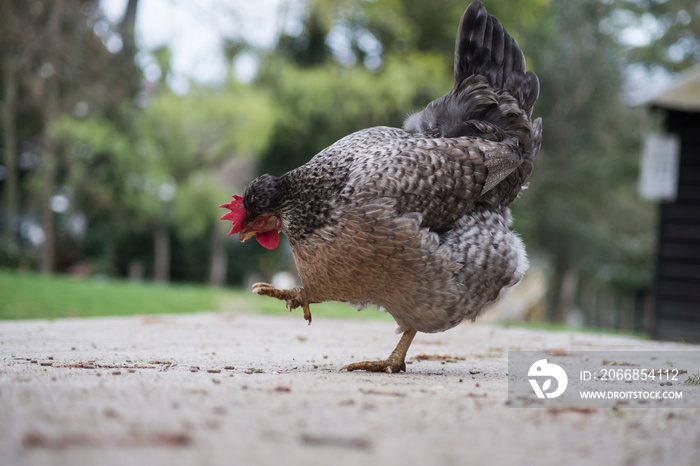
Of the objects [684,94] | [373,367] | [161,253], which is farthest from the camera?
[161,253]

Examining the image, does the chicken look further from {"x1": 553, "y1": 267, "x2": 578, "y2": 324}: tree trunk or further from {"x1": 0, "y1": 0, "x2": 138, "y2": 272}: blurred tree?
{"x1": 553, "y1": 267, "x2": 578, "y2": 324}: tree trunk

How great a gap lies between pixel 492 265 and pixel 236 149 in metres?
12.8

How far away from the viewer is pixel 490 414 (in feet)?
6.36

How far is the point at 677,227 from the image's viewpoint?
8.60 metres

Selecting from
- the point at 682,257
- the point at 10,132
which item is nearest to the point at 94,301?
the point at 682,257

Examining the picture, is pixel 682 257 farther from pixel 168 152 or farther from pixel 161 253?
pixel 161 253

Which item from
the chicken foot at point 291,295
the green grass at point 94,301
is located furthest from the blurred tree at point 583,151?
the chicken foot at point 291,295

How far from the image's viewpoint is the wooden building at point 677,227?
852 cm

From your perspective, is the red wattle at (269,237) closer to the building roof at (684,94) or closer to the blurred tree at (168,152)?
the building roof at (684,94)

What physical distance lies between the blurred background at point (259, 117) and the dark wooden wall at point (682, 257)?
451 cm

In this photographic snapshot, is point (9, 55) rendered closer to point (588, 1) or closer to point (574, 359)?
point (574, 359)

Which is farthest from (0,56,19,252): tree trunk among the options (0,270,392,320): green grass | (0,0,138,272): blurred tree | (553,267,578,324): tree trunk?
(553,267,578,324): tree trunk

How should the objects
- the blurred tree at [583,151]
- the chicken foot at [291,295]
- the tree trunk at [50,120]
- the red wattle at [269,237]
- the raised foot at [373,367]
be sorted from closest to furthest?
the raised foot at [373,367], the chicken foot at [291,295], the red wattle at [269,237], the tree trunk at [50,120], the blurred tree at [583,151]

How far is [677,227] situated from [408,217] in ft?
23.1
